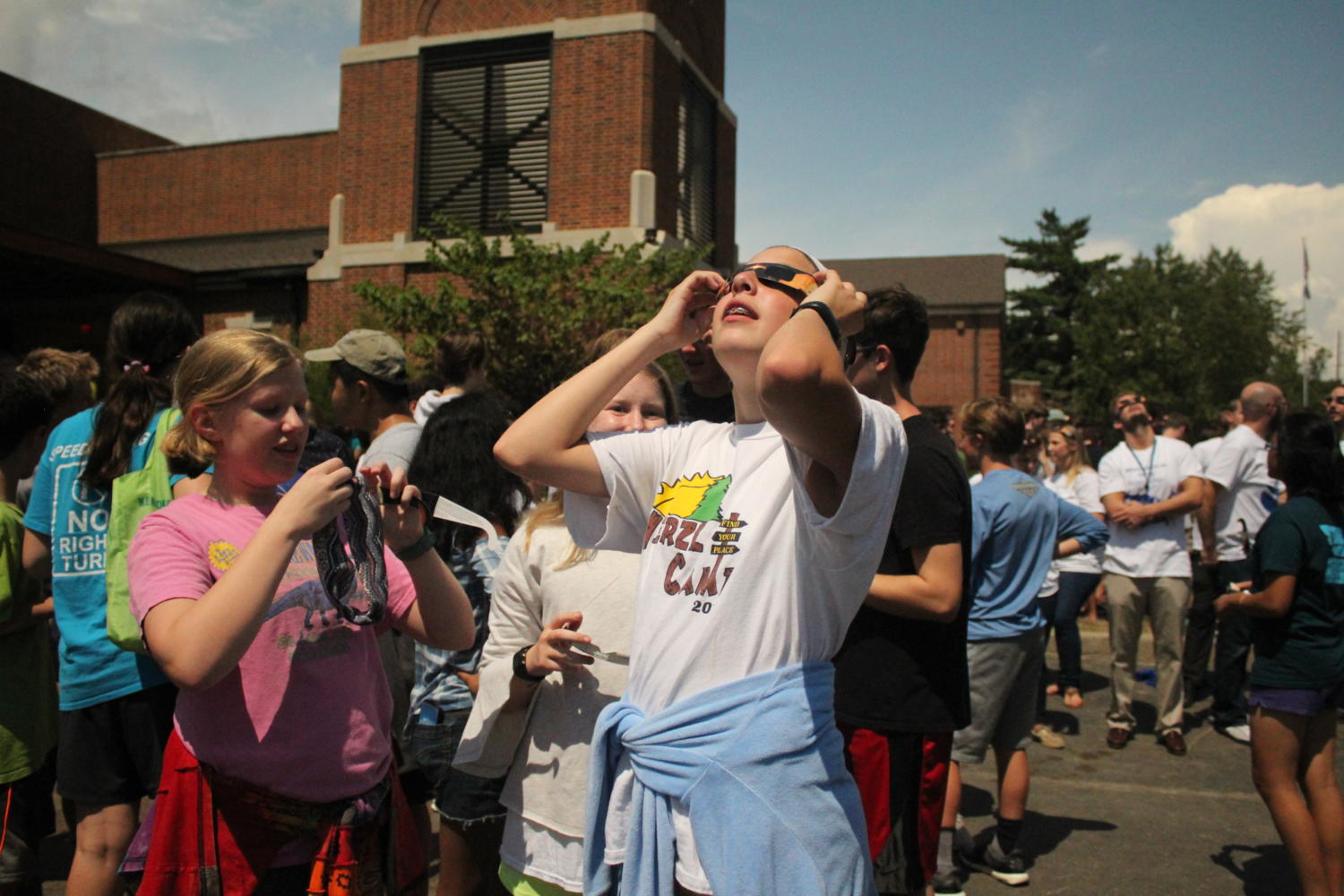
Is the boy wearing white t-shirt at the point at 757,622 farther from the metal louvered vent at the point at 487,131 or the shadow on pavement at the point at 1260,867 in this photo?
the metal louvered vent at the point at 487,131

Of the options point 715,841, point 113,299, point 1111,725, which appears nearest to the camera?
point 715,841

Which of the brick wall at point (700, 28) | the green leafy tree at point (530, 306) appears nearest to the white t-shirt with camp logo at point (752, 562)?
the green leafy tree at point (530, 306)

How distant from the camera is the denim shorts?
9.16ft

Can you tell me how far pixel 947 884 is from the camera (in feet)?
14.4

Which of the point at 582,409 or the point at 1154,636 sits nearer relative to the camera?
the point at 582,409

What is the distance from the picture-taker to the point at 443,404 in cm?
356

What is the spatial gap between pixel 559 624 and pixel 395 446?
2.09m

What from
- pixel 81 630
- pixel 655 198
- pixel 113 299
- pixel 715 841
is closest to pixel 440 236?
pixel 655 198

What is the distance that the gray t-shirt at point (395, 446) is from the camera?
13.4 feet

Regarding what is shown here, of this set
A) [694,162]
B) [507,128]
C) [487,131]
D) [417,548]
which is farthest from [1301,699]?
[694,162]

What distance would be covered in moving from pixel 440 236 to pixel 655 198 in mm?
4193

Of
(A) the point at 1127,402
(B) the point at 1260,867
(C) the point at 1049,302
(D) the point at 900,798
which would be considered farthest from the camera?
(C) the point at 1049,302

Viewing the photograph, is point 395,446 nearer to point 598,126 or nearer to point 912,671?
point 912,671

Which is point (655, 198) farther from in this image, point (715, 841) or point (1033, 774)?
point (715, 841)
